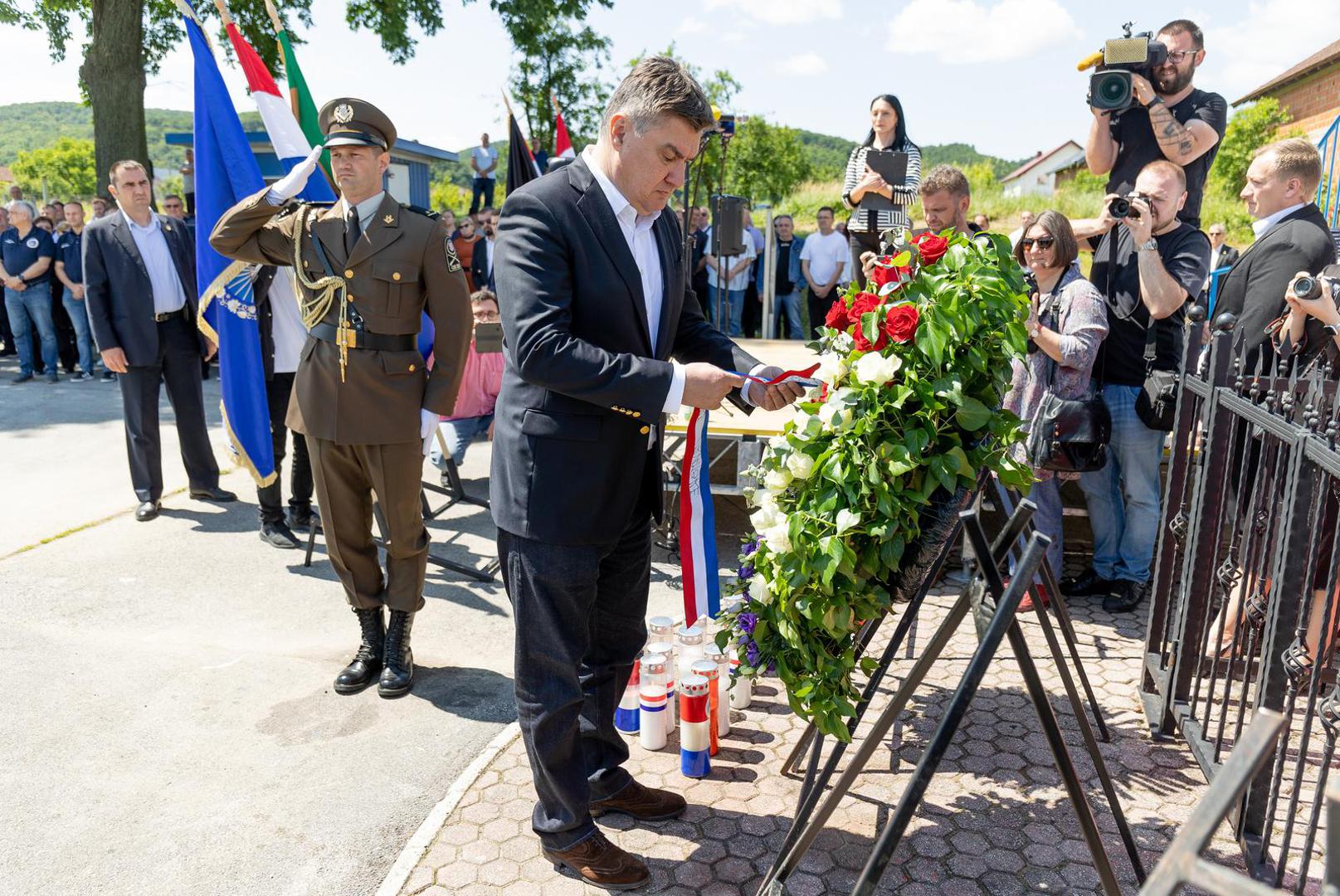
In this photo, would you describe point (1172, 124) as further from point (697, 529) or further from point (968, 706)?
point (968, 706)

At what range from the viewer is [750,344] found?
986 cm

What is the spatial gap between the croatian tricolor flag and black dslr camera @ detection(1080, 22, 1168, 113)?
13.9 ft

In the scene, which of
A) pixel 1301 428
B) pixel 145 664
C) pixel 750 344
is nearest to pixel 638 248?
pixel 1301 428

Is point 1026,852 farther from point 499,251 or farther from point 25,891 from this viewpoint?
point 25,891

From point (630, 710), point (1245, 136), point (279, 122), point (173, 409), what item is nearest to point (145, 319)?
point (173, 409)

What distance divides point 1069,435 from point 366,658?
3359 millimetres

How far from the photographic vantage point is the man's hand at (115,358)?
6344 millimetres

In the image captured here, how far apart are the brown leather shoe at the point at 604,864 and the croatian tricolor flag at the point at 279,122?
3994 mm

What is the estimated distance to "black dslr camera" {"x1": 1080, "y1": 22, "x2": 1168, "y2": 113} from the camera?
496 cm

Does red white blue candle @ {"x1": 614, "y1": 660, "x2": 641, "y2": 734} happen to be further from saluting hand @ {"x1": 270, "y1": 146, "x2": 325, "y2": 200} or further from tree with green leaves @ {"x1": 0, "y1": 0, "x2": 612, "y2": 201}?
tree with green leaves @ {"x1": 0, "y1": 0, "x2": 612, "y2": 201}

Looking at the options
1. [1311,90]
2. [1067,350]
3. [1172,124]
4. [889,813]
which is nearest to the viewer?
[889,813]

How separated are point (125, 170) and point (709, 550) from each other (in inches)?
208

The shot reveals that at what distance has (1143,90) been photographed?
5.01 m

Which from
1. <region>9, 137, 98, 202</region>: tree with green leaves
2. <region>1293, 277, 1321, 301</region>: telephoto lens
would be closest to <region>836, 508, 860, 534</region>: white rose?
<region>1293, 277, 1321, 301</region>: telephoto lens
